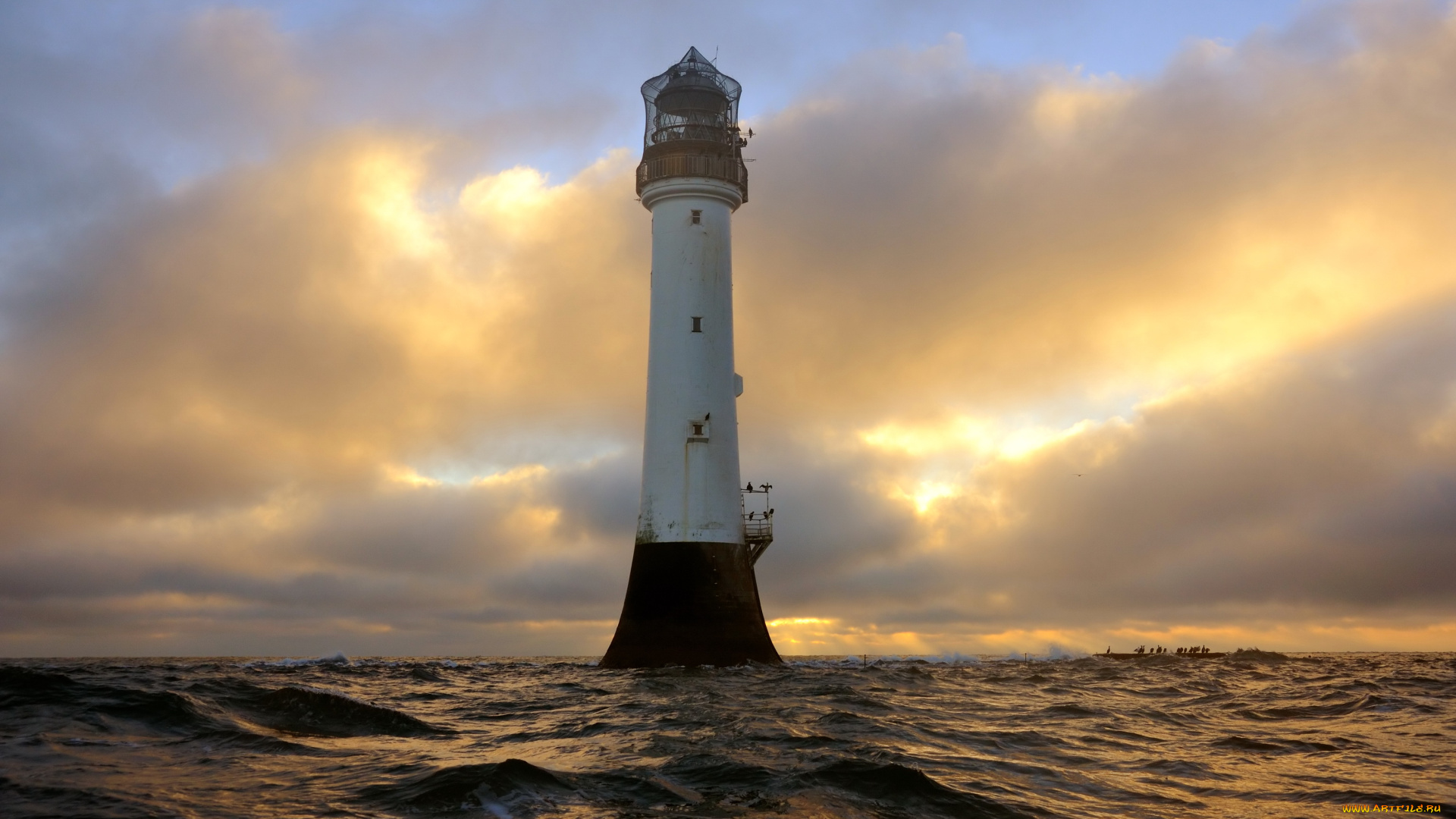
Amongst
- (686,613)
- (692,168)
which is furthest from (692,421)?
(692,168)

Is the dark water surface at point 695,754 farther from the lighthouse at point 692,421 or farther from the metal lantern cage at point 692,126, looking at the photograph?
the metal lantern cage at point 692,126

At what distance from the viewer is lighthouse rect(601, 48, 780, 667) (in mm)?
35438

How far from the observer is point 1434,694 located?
85.7 ft

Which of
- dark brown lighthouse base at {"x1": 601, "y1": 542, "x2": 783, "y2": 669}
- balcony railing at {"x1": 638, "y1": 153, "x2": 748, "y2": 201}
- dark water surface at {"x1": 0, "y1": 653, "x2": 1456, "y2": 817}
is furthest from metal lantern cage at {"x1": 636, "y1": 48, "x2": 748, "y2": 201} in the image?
dark water surface at {"x1": 0, "y1": 653, "x2": 1456, "y2": 817}

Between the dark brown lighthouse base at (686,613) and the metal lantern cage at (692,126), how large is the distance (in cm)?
1432

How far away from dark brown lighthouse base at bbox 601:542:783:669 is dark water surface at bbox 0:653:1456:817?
10.7 meters

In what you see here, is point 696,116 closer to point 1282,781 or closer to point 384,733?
point 384,733

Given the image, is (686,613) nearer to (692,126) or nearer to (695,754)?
(692,126)

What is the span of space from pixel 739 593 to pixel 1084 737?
20.5 m

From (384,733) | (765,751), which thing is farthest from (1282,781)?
(384,733)

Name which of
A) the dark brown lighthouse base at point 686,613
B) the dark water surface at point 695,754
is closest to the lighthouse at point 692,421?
the dark brown lighthouse base at point 686,613

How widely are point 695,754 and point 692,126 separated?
3070 centimetres

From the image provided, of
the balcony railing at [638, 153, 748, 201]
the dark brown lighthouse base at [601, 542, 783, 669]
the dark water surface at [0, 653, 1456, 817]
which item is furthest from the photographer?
the balcony railing at [638, 153, 748, 201]

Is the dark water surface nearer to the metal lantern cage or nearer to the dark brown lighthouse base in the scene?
the dark brown lighthouse base
